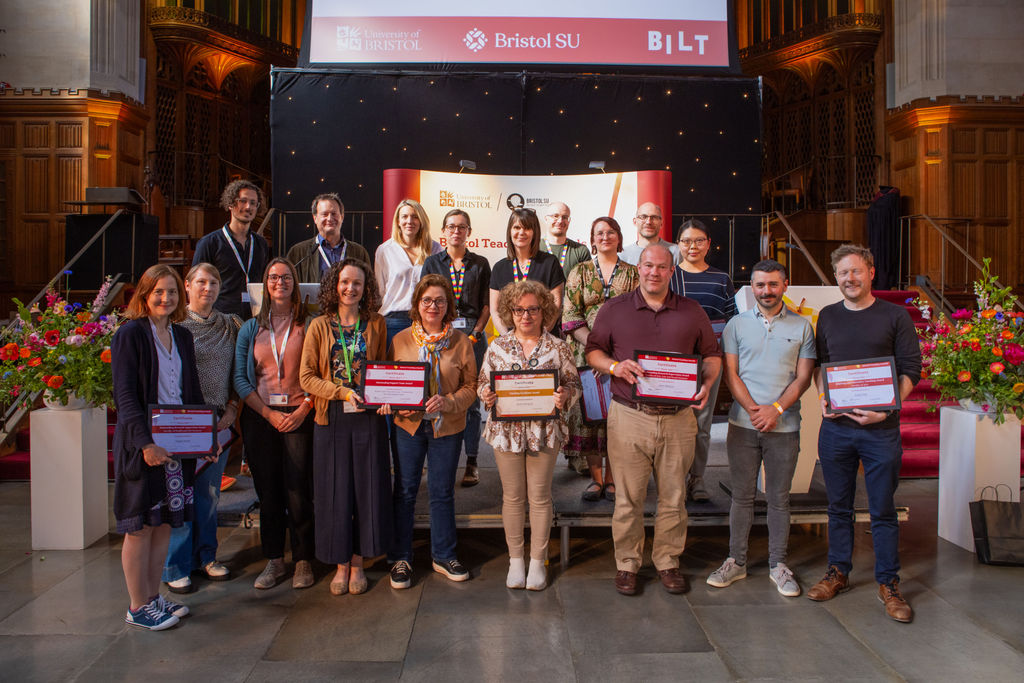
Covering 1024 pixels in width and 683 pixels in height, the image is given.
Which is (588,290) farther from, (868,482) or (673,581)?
(868,482)

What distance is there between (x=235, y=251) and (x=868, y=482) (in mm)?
3634

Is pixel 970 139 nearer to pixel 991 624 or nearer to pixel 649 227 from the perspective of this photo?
pixel 649 227

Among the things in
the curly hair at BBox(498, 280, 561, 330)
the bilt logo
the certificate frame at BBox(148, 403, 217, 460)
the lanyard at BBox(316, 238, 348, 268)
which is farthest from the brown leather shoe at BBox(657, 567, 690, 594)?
the bilt logo

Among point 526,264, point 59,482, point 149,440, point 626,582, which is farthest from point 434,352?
point 59,482

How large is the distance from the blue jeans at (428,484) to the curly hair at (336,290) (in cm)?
61

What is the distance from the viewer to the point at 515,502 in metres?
3.56

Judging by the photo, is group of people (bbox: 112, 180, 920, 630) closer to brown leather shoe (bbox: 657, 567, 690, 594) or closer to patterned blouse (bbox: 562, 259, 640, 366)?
brown leather shoe (bbox: 657, 567, 690, 594)

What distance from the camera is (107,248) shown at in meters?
8.27

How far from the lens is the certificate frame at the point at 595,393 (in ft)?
13.1

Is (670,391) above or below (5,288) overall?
below

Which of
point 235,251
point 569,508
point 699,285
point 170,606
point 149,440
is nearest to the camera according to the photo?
point 149,440

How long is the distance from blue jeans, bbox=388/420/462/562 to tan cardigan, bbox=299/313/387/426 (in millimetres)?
376

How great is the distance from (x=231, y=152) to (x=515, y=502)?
12886 mm

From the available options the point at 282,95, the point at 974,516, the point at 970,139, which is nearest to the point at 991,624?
the point at 974,516
